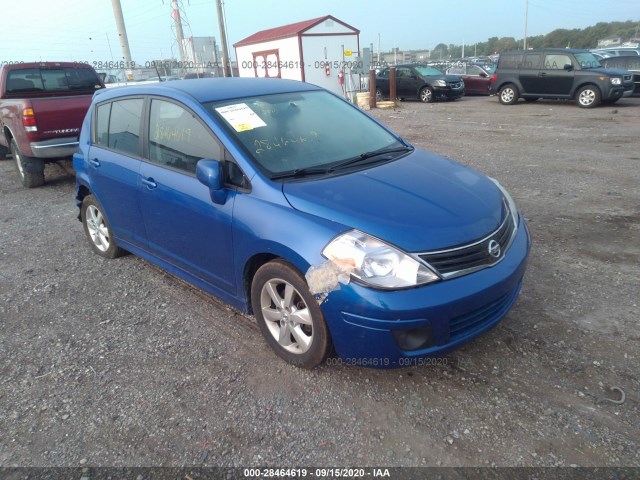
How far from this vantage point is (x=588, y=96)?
45.2ft

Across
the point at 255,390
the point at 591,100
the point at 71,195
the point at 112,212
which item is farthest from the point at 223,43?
the point at 255,390

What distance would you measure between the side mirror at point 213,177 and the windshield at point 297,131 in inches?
9.3

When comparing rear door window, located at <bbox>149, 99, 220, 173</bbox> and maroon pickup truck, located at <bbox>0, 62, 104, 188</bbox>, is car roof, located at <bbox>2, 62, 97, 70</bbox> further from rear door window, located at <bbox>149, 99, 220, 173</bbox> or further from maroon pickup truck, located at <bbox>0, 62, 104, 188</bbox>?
rear door window, located at <bbox>149, 99, 220, 173</bbox>

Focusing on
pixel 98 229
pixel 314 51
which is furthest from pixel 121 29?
pixel 98 229

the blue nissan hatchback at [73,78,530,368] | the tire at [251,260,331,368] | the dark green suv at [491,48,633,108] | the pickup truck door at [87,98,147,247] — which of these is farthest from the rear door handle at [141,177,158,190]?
the dark green suv at [491,48,633,108]

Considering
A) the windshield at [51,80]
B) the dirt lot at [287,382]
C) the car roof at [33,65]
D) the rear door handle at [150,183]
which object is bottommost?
the dirt lot at [287,382]

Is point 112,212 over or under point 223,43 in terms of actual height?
under

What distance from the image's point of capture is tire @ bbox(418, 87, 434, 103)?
1796 centimetres

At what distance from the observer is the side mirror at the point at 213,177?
9.49ft

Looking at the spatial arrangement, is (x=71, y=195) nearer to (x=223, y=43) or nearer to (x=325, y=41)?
(x=223, y=43)

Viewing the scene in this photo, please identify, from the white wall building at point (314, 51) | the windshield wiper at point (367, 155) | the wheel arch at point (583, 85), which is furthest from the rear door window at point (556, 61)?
Result: the windshield wiper at point (367, 155)

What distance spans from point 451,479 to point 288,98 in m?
2.77

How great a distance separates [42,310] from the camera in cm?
385

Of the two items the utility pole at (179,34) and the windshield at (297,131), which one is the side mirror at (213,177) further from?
the utility pole at (179,34)
